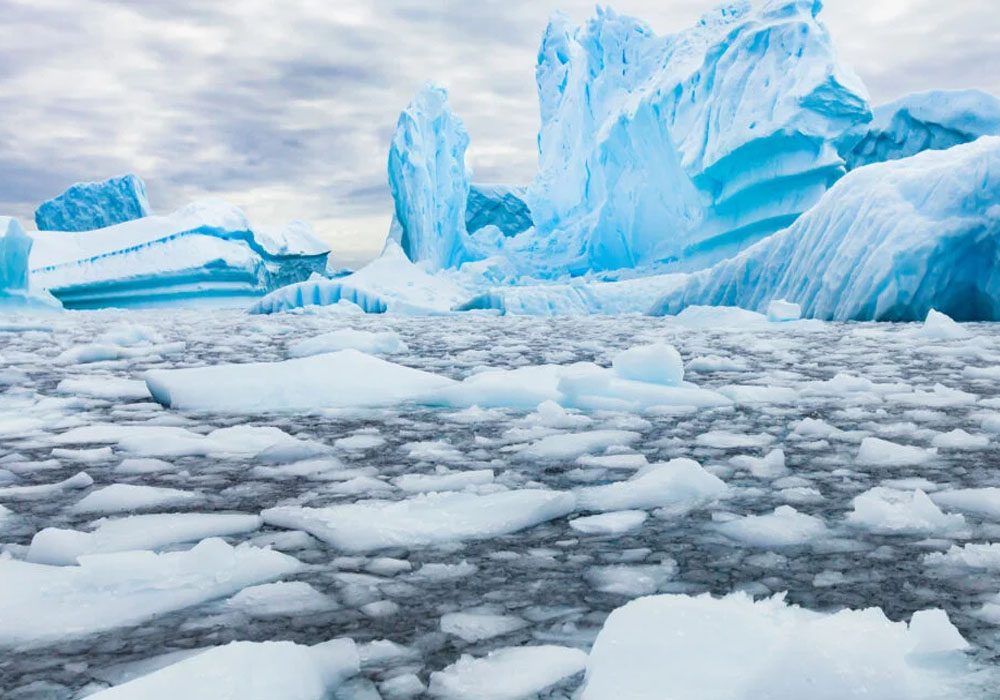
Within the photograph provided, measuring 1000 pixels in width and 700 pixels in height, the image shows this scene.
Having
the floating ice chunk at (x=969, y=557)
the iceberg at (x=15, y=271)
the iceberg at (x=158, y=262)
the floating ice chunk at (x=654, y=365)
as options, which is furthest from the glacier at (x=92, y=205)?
the floating ice chunk at (x=969, y=557)

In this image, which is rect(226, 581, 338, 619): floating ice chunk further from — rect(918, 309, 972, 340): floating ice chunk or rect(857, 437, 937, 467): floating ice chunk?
rect(918, 309, 972, 340): floating ice chunk

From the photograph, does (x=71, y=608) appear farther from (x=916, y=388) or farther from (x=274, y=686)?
(x=916, y=388)

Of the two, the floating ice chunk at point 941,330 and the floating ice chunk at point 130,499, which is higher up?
the floating ice chunk at point 130,499

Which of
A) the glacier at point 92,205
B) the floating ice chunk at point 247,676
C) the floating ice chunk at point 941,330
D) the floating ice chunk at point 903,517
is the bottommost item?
the floating ice chunk at point 941,330

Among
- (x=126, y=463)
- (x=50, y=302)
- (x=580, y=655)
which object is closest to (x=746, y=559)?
(x=580, y=655)

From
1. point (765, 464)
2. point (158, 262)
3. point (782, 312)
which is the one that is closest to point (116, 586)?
point (765, 464)

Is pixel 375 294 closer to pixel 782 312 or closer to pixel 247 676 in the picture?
pixel 782 312

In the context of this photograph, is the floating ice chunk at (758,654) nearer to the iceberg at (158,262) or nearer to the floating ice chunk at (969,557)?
the floating ice chunk at (969,557)
